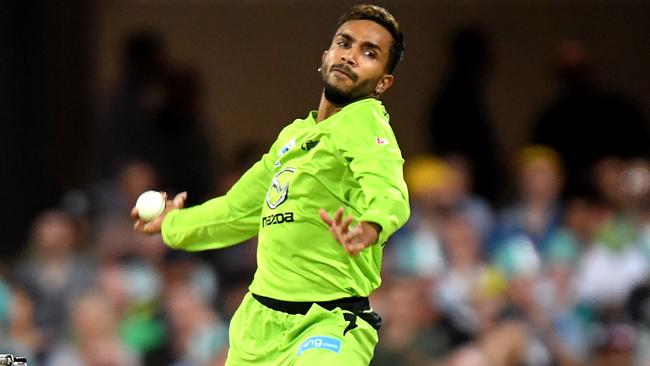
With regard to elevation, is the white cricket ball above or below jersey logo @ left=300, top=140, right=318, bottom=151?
below

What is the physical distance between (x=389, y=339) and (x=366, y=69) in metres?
4.17

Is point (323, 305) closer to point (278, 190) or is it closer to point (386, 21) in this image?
point (278, 190)

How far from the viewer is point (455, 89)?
40.7 feet

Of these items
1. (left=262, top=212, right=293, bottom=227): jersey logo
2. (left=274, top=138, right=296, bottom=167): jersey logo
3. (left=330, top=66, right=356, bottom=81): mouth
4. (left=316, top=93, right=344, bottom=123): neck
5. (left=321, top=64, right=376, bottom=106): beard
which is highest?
(left=330, top=66, right=356, bottom=81): mouth

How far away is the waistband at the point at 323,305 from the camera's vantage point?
649 centimetres

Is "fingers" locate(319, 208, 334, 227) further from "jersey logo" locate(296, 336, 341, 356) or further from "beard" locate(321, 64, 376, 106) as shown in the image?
"beard" locate(321, 64, 376, 106)

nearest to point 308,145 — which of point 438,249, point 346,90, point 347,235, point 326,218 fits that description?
point 346,90

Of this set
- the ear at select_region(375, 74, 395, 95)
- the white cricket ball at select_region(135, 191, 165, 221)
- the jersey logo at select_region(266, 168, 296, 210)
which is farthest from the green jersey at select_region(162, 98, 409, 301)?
the white cricket ball at select_region(135, 191, 165, 221)

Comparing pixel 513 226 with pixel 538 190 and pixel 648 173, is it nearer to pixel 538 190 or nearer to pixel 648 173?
pixel 538 190

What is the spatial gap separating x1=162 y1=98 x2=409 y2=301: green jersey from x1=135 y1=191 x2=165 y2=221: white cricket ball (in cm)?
51

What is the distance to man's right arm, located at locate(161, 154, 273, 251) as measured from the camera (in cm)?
700

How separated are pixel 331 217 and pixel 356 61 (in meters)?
0.67

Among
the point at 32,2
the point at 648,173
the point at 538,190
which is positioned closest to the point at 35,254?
the point at 32,2

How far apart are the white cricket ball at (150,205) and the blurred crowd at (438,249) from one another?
3.58 meters
